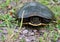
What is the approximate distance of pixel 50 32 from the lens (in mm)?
3627

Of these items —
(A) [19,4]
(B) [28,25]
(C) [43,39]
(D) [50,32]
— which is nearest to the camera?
(C) [43,39]

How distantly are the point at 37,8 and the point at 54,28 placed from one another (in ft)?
1.59

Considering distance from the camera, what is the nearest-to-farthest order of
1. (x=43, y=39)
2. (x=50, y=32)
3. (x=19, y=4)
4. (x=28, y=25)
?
(x=43, y=39) → (x=50, y=32) → (x=28, y=25) → (x=19, y=4)

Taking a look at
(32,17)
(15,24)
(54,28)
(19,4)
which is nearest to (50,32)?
(54,28)

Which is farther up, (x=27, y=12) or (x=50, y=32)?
(x=27, y=12)

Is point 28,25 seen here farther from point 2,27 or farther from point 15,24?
point 2,27

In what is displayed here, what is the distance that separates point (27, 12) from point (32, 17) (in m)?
0.13

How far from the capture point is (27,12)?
373 cm

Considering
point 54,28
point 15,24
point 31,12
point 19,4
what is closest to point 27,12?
point 31,12

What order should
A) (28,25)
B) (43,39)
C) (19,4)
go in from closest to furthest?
(43,39), (28,25), (19,4)

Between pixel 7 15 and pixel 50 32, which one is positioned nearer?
pixel 50 32

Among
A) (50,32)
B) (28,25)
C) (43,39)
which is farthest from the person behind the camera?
(28,25)

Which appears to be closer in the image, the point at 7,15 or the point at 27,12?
the point at 27,12

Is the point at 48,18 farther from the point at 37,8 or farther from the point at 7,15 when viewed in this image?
the point at 7,15
